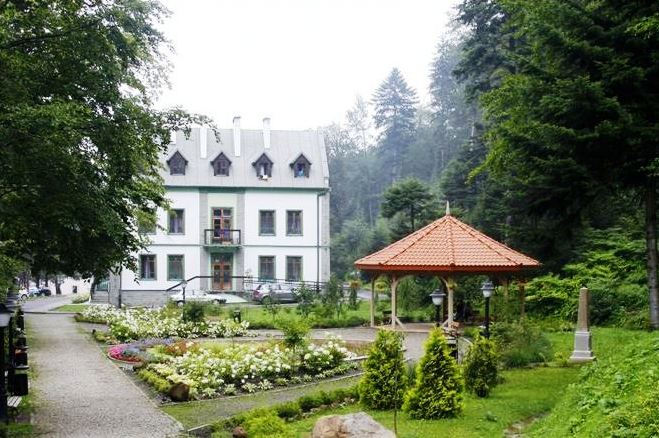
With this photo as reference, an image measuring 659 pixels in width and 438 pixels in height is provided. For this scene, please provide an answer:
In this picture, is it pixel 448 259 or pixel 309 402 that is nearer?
pixel 309 402

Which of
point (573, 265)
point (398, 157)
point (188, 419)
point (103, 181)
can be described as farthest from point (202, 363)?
point (398, 157)

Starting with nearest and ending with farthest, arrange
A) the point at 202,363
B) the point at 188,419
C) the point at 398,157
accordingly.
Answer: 1. the point at 188,419
2. the point at 202,363
3. the point at 398,157

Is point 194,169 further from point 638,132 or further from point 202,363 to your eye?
point 638,132

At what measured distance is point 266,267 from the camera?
4219cm

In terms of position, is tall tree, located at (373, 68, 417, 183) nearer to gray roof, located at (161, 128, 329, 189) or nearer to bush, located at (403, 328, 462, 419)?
gray roof, located at (161, 128, 329, 189)

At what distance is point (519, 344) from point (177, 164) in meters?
29.5

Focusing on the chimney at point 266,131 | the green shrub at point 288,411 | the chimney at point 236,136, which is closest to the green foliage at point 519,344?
the green shrub at point 288,411

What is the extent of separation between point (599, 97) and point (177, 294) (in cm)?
3023

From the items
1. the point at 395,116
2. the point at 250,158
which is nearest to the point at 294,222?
the point at 250,158

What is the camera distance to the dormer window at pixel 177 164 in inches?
1651

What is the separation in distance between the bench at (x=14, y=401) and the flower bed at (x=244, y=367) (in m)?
2.78

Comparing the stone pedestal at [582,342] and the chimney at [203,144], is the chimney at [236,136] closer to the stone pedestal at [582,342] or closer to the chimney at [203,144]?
the chimney at [203,144]

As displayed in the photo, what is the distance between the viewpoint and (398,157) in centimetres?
7606

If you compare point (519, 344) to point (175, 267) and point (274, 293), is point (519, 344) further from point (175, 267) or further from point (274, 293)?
point (175, 267)
